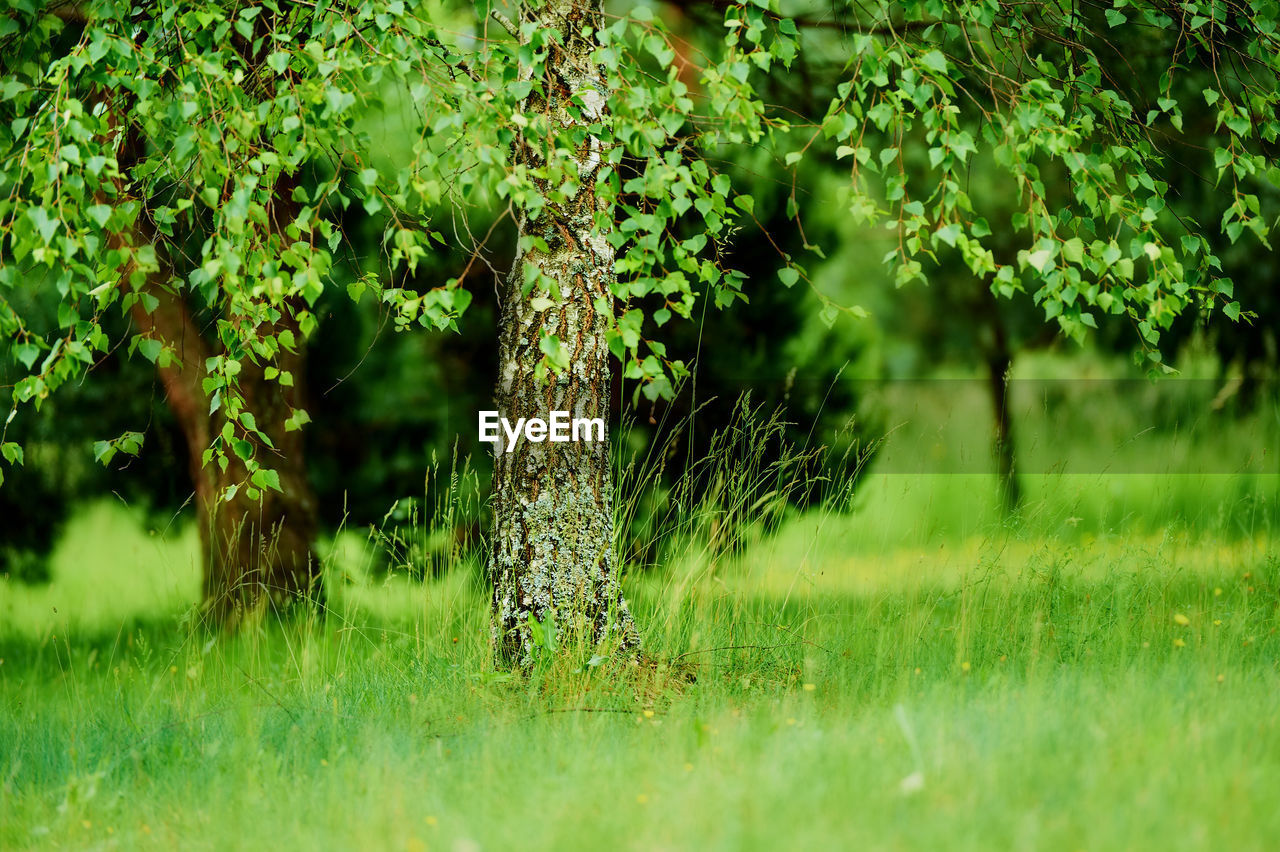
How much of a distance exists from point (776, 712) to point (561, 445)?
3.97 ft

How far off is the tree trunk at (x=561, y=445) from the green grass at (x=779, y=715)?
0.73 ft

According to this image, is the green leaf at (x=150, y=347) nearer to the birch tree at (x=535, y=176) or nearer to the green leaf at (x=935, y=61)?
the birch tree at (x=535, y=176)

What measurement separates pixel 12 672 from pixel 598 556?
4205 millimetres

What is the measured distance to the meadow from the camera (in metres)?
2.51

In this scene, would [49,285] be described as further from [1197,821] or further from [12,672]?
[1197,821]

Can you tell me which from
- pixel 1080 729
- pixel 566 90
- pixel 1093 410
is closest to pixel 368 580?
pixel 566 90

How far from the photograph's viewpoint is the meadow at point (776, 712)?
2.51 m

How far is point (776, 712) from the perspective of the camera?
3.62 m

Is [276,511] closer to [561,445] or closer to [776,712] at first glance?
[561,445]

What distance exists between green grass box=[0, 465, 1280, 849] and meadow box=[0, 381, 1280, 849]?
0.04ft

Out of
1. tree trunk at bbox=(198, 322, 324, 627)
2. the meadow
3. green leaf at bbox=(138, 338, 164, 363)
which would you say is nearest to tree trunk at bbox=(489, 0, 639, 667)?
the meadow

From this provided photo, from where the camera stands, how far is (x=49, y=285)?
6.38 metres

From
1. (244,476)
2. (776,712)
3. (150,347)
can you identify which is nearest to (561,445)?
(776,712)

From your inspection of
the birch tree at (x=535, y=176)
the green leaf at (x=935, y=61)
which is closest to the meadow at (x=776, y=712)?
the birch tree at (x=535, y=176)
